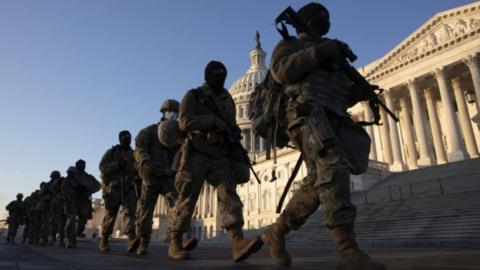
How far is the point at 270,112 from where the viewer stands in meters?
4.23

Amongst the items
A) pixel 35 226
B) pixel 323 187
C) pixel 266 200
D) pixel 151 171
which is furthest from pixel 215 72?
pixel 266 200

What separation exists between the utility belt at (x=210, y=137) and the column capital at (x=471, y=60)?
38.0 metres

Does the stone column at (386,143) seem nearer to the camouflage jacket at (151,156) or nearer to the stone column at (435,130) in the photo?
the stone column at (435,130)

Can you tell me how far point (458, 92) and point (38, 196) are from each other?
4285 centimetres

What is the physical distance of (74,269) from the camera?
10.6 feet

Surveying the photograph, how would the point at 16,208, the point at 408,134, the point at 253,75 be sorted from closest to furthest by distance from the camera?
the point at 16,208
the point at 408,134
the point at 253,75

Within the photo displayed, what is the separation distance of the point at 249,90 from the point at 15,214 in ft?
291

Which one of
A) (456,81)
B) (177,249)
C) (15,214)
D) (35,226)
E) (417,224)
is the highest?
(456,81)

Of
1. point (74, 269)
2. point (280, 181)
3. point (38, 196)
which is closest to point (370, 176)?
point (280, 181)

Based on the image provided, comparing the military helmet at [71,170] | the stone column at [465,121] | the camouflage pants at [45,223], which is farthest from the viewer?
the stone column at [465,121]

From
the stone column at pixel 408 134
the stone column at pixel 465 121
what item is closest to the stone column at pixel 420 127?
the stone column at pixel 408 134

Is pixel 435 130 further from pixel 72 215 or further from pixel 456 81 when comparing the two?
pixel 72 215

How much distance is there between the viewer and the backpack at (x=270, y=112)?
4094 millimetres

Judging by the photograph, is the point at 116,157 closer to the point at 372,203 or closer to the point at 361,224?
the point at 361,224
